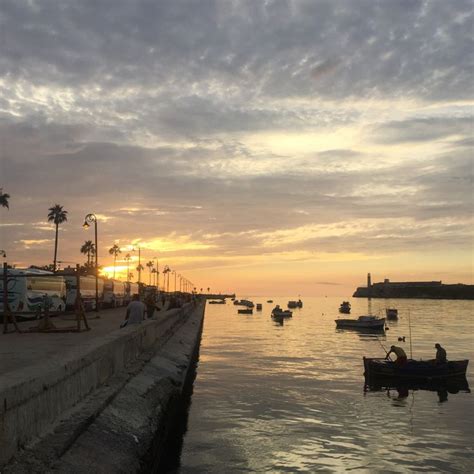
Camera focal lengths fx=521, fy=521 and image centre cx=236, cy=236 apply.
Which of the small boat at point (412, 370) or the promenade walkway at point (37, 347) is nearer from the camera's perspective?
the promenade walkway at point (37, 347)

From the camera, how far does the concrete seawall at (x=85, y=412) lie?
7508 millimetres

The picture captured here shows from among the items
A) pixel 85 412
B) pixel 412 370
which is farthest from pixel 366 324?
pixel 85 412

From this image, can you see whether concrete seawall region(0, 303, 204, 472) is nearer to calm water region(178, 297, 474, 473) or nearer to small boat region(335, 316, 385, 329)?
calm water region(178, 297, 474, 473)

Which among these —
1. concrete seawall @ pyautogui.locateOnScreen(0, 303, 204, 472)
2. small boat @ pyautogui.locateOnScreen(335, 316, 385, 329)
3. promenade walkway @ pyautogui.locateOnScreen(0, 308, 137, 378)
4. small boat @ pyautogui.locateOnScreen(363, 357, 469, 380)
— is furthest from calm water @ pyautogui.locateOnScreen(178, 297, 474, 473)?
small boat @ pyautogui.locateOnScreen(335, 316, 385, 329)

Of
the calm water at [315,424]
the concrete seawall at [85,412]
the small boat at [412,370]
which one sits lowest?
the calm water at [315,424]

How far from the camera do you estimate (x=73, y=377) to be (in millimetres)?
10336

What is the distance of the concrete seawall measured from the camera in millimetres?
7508

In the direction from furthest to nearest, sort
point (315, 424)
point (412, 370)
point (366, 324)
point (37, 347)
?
point (366, 324) → point (412, 370) → point (315, 424) → point (37, 347)

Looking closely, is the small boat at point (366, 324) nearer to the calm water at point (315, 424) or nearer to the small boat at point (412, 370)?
the calm water at point (315, 424)

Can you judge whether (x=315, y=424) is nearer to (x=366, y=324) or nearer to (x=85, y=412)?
(x=85, y=412)

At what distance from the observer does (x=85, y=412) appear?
10.2 metres

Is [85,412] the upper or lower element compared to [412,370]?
upper

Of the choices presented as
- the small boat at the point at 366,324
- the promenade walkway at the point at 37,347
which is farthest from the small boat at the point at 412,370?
the small boat at the point at 366,324

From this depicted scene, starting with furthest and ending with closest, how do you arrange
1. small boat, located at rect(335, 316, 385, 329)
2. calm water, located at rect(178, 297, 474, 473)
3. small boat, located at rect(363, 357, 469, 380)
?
small boat, located at rect(335, 316, 385, 329)
small boat, located at rect(363, 357, 469, 380)
calm water, located at rect(178, 297, 474, 473)
